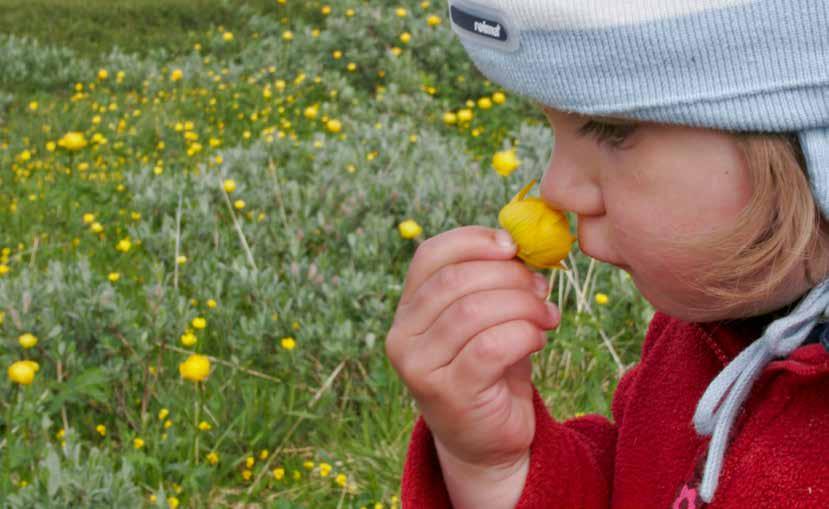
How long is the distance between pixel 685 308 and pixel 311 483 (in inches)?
59.5

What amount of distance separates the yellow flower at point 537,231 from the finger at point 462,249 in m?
0.02

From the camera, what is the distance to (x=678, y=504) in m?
1.54

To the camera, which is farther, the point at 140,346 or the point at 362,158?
the point at 362,158

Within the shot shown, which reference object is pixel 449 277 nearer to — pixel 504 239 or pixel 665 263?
pixel 504 239

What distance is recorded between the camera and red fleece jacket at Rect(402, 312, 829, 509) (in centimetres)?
141

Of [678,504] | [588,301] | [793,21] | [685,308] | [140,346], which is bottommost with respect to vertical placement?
[588,301]

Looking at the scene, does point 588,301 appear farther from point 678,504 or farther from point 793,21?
point 793,21

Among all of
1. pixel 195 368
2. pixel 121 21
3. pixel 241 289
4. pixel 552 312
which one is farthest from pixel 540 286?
pixel 121 21

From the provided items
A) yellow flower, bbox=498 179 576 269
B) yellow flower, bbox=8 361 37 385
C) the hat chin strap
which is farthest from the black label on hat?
yellow flower, bbox=8 361 37 385

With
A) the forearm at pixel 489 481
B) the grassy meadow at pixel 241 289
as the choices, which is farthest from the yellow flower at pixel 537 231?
the grassy meadow at pixel 241 289

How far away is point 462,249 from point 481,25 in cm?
35

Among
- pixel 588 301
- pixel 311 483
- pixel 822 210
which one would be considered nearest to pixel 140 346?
pixel 311 483

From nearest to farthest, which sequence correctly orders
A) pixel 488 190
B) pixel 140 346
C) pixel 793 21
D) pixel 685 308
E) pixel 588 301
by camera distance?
pixel 793 21, pixel 685 308, pixel 140 346, pixel 588 301, pixel 488 190

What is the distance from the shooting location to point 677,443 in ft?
5.51
